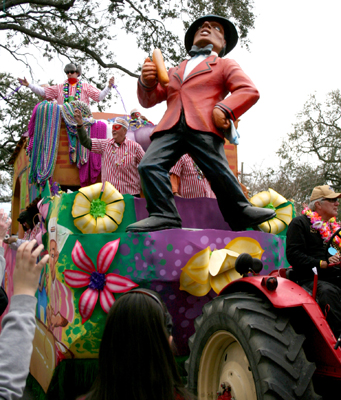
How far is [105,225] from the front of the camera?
330cm

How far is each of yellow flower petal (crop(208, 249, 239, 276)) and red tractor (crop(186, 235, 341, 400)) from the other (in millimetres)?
381

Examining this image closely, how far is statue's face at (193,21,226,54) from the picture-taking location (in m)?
3.63

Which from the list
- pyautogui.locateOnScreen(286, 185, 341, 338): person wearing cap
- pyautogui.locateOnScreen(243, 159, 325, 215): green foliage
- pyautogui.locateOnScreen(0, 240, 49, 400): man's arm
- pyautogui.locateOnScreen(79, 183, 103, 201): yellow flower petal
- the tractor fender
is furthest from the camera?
pyautogui.locateOnScreen(243, 159, 325, 215): green foliage

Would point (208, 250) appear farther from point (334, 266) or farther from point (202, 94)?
point (202, 94)

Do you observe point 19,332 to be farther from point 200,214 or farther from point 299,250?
point 200,214

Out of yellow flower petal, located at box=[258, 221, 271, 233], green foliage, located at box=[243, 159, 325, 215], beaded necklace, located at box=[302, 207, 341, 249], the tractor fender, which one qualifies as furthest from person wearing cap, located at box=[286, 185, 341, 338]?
green foliage, located at box=[243, 159, 325, 215]

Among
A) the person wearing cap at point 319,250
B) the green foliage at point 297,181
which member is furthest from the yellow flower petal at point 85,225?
the green foliage at point 297,181

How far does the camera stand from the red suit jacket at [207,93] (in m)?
3.24

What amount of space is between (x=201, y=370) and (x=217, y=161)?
151 centimetres

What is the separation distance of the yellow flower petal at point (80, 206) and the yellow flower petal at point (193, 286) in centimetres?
87

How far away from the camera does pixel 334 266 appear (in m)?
2.47

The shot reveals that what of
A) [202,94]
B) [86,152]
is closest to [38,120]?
[86,152]

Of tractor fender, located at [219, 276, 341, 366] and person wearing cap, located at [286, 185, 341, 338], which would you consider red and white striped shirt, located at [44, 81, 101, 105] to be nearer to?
person wearing cap, located at [286, 185, 341, 338]

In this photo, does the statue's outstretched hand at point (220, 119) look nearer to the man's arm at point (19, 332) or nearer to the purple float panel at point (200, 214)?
the purple float panel at point (200, 214)
